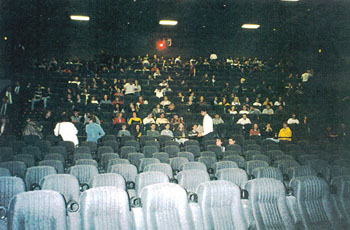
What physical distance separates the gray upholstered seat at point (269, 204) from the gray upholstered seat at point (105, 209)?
5.96 ft

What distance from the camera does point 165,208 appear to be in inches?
148

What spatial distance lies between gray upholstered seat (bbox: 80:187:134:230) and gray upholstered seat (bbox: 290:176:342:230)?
2.69 m

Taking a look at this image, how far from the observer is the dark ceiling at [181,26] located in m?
14.9

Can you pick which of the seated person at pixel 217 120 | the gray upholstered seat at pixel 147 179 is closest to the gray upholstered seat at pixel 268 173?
the gray upholstered seat at pixel 147 179

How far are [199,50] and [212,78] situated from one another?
6512mm

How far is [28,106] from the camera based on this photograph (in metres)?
13.6

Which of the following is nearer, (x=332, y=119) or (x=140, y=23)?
(x=332, y=119)

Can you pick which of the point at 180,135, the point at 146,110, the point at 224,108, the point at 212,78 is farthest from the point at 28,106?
the point at 212,78

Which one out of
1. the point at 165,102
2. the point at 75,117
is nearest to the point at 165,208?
the point at 75,117

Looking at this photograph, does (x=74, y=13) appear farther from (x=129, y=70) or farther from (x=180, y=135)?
(x=180, y=135)

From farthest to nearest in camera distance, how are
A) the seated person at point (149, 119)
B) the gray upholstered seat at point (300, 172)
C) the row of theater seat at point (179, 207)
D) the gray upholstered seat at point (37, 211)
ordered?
the seated person at point (149, 119) < the gray upholstered seat at point (300, 172) < the row of theater seat at point (179, 207) < the gray upholstered seat at point (37, 211)

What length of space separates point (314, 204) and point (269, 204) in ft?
3.06

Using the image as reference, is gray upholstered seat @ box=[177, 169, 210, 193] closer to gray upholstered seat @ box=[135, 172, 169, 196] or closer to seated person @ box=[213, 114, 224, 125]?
gray upholstered seat @ box=[135, 172, 169, 196]

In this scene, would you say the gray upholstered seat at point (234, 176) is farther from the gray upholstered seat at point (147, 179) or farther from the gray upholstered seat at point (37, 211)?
the gray upholstered seat at point (37, 211)
